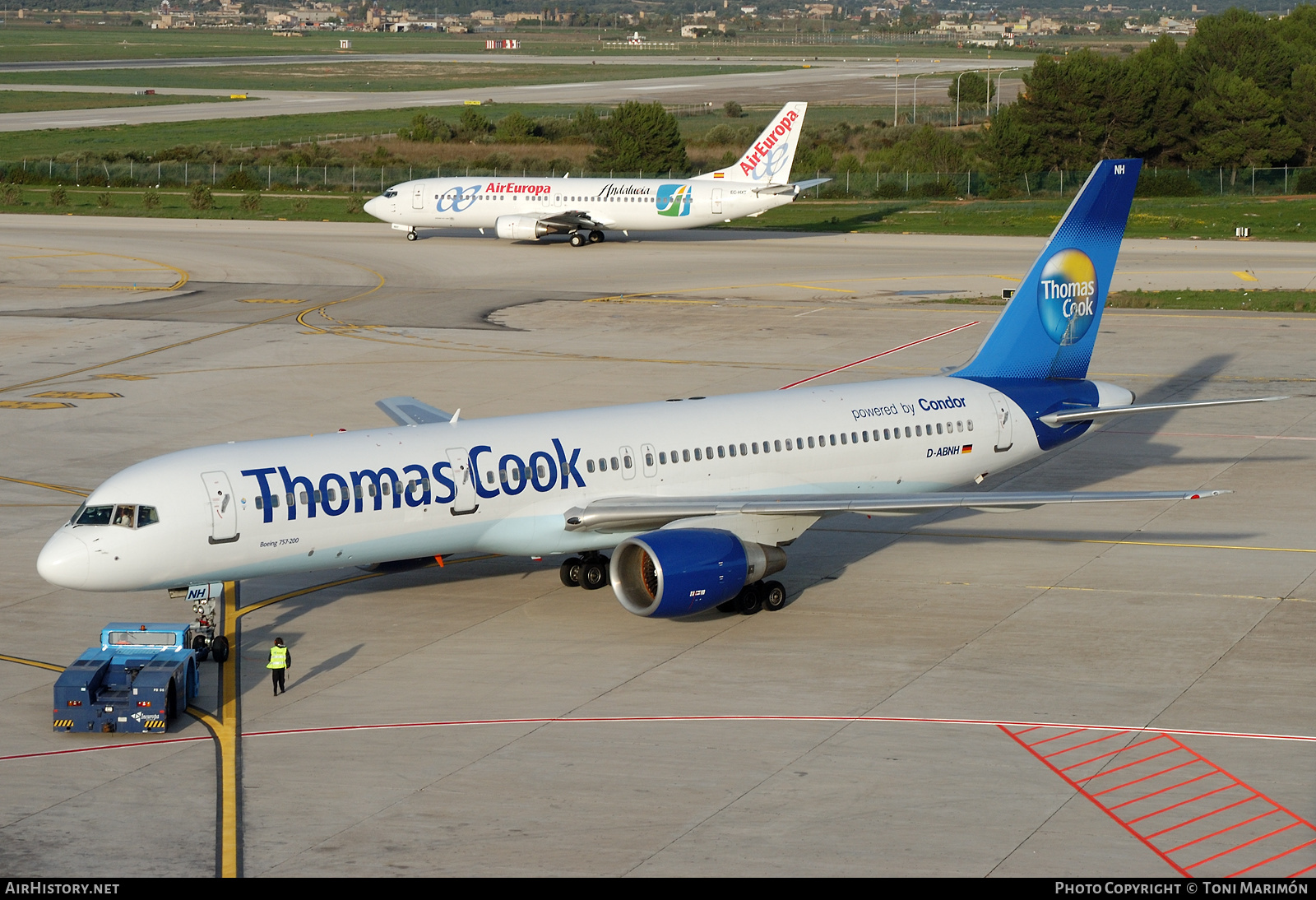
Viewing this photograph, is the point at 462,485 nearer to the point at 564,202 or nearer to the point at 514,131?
the point at 564,202

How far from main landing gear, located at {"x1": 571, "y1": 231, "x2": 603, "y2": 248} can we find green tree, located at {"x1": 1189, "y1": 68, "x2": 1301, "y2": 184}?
5784 centimetres

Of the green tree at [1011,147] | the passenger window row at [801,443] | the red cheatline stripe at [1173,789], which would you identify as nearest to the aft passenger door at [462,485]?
the passenger window row at [801,443]

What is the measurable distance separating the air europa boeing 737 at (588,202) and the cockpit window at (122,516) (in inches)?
2923

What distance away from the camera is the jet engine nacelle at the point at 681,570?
31.1 m

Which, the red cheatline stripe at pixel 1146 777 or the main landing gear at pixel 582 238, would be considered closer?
the red cheatline stripe at pixel 1146 777

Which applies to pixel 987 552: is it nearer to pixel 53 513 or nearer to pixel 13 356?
pixel 53 513

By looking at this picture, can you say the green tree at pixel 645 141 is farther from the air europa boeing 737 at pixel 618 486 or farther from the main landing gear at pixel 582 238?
the air europa boeing 737 at pixel 618 486

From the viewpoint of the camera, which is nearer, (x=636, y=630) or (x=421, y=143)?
(x=636, y=630)

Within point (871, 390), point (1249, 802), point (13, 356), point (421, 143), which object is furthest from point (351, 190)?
point (1249, 802)

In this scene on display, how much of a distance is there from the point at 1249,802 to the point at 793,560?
16.1 m

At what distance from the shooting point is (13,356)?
65375mm

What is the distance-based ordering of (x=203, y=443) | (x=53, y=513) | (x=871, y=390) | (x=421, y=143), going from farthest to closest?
(x=421, y=143) → (x=203, y=443) → (x=53, y=513) → (x=871, y=390)

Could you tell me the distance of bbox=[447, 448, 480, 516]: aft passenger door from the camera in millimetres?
32312

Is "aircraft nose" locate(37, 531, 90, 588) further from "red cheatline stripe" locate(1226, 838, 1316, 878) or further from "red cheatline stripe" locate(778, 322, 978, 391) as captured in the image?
"red cheatline stripe" locate(778, 322, 978, 391)
